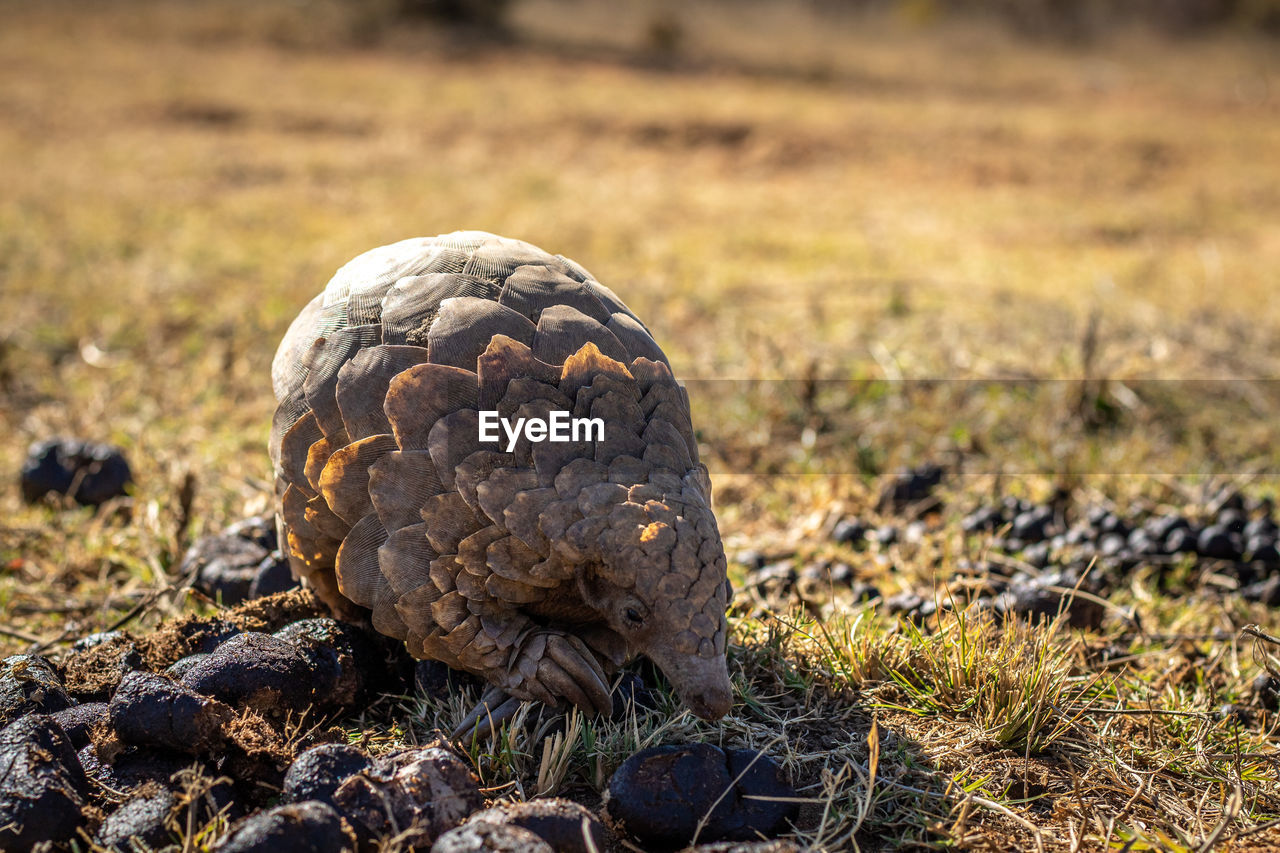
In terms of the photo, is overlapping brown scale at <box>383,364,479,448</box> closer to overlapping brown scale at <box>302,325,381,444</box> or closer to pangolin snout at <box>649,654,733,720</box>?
overlapping brown scale at <box>302,325,381,444</box>

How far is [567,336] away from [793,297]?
5803 millimetres

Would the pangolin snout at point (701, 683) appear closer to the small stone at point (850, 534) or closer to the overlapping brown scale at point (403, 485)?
the overlapping brown scale at point (403, 485)

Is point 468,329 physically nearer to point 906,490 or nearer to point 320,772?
point 320,772

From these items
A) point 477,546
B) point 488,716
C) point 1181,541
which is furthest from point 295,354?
point 1181,541

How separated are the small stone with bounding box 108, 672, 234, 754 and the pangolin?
0.46 m

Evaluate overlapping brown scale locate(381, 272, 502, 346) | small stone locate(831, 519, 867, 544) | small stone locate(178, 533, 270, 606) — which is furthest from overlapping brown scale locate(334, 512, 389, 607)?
small stone locate(831, 519, 867, 544)

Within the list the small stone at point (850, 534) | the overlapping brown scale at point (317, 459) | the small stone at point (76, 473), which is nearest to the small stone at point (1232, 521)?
the small stone at point (850, 534)

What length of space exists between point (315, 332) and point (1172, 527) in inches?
144

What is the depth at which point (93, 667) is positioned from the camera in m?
2.99

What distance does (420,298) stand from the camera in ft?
9.62

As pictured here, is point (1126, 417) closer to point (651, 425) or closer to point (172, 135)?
point (651, 425)

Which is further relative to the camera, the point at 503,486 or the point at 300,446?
the point at 300,446

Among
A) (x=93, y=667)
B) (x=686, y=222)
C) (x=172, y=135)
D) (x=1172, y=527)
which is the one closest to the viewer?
(x=93, y=667)

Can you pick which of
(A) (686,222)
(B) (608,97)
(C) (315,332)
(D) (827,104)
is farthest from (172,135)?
(C) (315,332)
